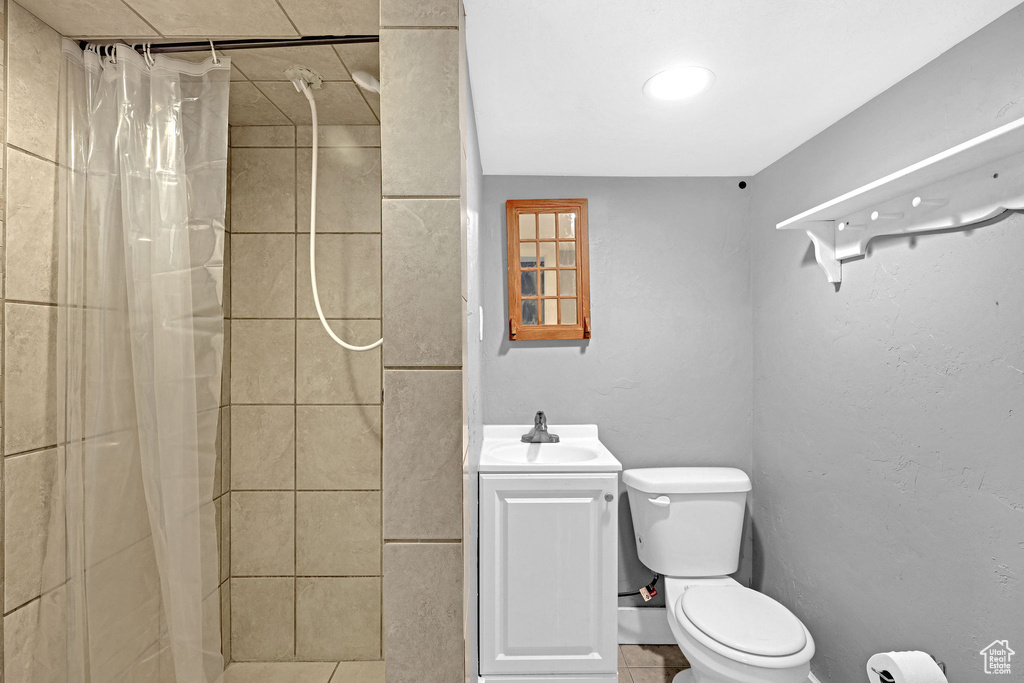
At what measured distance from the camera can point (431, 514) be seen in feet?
3.20

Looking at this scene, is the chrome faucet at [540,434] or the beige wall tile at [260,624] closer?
the beige wall tile at [260,624]

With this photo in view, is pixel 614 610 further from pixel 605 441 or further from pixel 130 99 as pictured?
pixel 130 99

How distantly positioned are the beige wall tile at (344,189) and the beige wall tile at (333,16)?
0.66 metres

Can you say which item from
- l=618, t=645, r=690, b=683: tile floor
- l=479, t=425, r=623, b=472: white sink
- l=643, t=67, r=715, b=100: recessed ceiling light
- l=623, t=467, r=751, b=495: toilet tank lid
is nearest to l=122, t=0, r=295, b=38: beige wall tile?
l=643, t=67, r=715, b=100: recessed ceiling light

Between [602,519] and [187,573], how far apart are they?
4.29 feet

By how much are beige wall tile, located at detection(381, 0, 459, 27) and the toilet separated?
184 cm

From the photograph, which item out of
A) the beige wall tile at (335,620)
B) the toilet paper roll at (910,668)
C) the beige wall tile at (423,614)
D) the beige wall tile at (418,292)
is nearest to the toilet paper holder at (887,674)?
the toilet paper roll at (910,668)

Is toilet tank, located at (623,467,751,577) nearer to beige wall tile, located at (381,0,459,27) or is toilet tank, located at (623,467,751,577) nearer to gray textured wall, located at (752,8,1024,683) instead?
gray textured wall, located at (752,8,1024,683)

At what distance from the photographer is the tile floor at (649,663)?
2.00m

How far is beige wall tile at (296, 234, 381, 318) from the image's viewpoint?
1829mm

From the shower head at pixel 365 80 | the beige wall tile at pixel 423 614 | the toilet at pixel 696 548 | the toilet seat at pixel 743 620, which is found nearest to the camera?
the beige wall tile at pixel 423 614

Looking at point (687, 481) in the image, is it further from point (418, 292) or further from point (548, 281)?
point (418, 292)

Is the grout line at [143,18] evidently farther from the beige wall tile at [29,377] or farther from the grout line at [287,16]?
the beige wall tile at [29,377]

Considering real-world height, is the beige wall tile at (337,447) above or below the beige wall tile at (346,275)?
below
